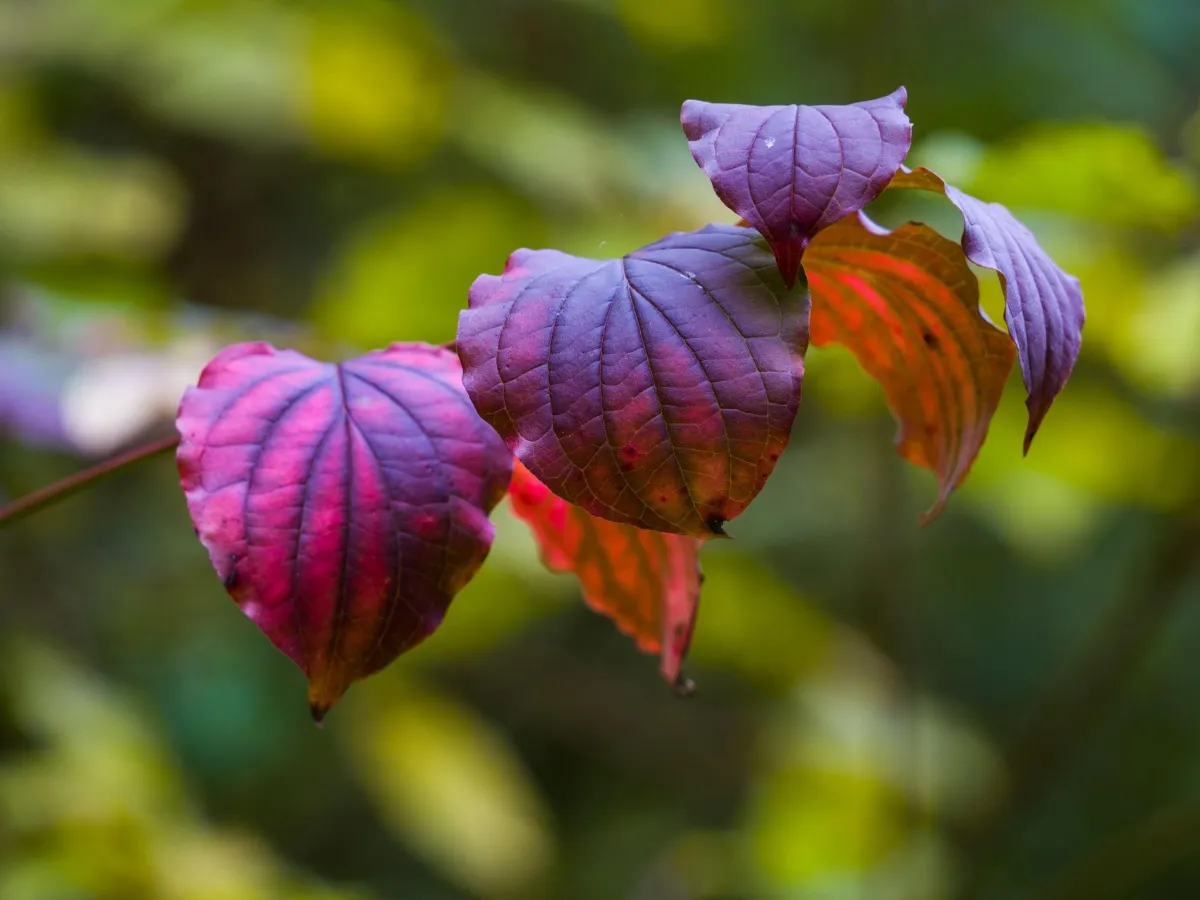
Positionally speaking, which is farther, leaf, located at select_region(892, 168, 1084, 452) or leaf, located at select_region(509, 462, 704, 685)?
leaf, located at select_region(509, 462, 704, 685)

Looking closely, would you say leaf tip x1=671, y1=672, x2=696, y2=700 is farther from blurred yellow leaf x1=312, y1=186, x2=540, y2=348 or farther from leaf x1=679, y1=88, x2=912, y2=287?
blurred yellow leaf x1=312, y1=186, x2=540, y2=348

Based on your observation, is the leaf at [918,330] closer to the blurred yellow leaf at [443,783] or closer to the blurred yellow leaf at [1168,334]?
the blurred yellow leaf at [1168,334]

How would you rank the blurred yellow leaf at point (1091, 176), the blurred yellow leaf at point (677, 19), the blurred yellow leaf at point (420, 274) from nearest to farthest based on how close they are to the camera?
the blurred yellow leaf at point (1091, 176), the blurred yellow leaf at point (420, 274), the blurred yellow leaf at point (677, 19)

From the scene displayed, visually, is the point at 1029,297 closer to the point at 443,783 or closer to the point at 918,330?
the point at 918,330

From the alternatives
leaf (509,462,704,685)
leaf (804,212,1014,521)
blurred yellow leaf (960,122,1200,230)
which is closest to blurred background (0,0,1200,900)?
blurred yellow leaf (960,122,1200,230)

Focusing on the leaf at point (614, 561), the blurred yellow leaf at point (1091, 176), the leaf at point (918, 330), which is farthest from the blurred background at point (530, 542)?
the leaf at point (614, 561)

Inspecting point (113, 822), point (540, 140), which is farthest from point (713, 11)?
point (113, 822)

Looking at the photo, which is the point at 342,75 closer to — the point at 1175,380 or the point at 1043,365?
Result: the point at 1175,380
